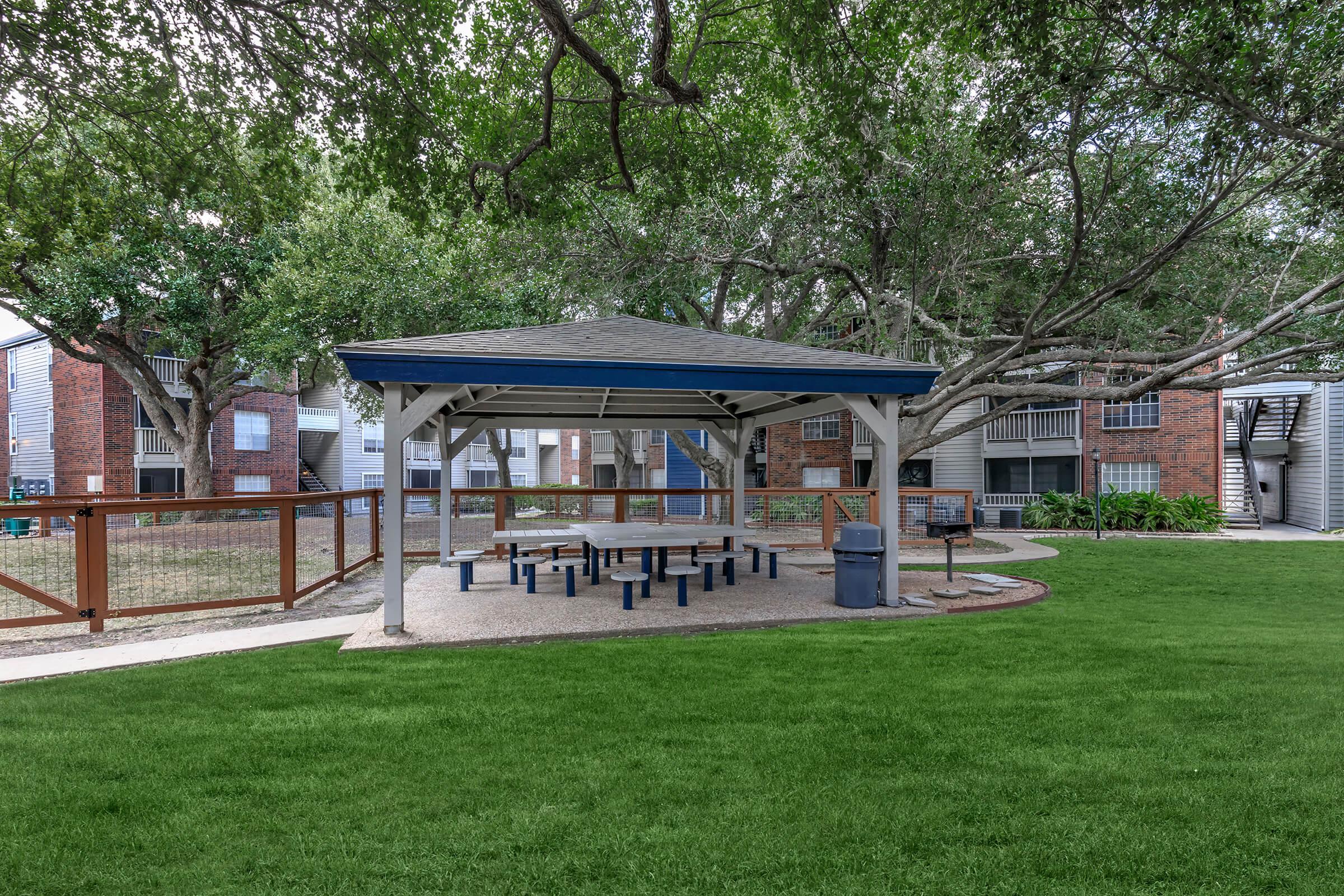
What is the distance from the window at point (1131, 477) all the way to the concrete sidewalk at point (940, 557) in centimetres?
908

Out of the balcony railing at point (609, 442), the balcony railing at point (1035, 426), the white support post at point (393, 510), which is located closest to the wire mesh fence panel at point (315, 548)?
the white support post at point (393, 510)

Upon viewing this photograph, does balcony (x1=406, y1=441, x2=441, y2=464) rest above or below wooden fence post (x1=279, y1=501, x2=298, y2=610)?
above

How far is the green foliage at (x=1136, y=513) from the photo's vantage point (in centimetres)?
2045

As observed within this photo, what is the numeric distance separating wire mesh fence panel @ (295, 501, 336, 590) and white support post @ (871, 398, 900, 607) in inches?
307

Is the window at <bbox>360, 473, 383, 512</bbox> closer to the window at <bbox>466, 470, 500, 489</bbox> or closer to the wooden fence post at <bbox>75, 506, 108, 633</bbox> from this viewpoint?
the window at <bbox>466, 470, 500, 489</bbox>

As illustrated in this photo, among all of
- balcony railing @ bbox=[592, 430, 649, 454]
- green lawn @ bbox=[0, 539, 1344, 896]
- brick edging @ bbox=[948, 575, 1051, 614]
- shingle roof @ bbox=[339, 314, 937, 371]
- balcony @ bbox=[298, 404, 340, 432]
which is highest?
balcony @ bbox=[298, 404, 340, 432]

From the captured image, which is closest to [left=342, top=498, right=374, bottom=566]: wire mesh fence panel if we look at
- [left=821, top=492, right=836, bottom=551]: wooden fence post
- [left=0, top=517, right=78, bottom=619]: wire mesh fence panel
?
[left=0, top=517, right=78, bottom=619]: wire mesh fence panel

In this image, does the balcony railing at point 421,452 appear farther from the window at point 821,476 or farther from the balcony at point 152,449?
the window at point 821,476

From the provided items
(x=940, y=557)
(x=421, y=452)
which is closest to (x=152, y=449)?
(x=421, y=452)

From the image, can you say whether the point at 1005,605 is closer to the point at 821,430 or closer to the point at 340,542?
the point at 340,542

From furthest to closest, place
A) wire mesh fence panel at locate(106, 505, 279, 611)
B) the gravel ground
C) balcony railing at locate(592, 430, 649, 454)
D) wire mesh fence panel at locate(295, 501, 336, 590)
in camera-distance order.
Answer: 1. balcony railing at locate(592, 430, 649, 454)
2. wire mesh fence panel at locate(295, 501, 336, 590)
3. wire mesh fence panel at locate(106, 505, 279, 611)
4. the gravel ground

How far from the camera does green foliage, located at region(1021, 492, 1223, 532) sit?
67.1 feet

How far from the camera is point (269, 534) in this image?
10.5 m

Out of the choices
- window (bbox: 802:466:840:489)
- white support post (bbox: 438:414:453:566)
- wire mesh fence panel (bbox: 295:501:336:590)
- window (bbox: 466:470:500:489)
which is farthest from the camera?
window (bbox: 466:470:500:489)
